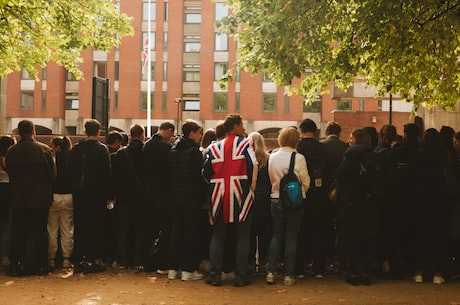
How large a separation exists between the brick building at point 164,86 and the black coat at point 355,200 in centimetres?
4714

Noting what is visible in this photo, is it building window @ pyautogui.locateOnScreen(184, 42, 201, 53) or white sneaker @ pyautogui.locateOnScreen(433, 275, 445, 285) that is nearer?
white sneaker @ pyautogui.locateOnScreen(433, 275, 445, 285)

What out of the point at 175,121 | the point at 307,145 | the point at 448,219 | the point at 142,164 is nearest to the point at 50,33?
the point at 142,164

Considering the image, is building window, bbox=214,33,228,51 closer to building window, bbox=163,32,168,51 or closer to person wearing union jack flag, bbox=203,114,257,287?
building window, bbox=163,32,168,51

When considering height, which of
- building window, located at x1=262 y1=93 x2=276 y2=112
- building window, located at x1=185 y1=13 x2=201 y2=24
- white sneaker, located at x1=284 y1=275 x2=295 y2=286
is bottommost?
white sneaker, located at x1=284 y1=275 x2=295 y2=286

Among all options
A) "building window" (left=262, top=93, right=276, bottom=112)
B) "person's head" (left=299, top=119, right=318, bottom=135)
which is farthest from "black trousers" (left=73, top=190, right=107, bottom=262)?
"building window" (left=262, top=93, right=276, bottom=112)

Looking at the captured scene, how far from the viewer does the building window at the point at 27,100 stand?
55562mm

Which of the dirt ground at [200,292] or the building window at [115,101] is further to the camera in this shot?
the building window at [115,101]

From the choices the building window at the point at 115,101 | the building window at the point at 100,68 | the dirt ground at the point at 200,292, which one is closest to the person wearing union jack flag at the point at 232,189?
the dirt ground at the point at 200,292

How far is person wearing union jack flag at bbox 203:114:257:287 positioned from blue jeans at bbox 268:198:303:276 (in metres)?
0.36

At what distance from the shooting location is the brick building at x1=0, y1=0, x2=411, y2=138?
55062mm

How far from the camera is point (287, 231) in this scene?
789cm

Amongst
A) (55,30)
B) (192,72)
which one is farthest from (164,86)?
(55,30)

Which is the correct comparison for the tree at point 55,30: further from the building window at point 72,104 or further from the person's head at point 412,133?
the building window at point 72,104

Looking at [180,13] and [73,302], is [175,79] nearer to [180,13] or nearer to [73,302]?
[180,13]
